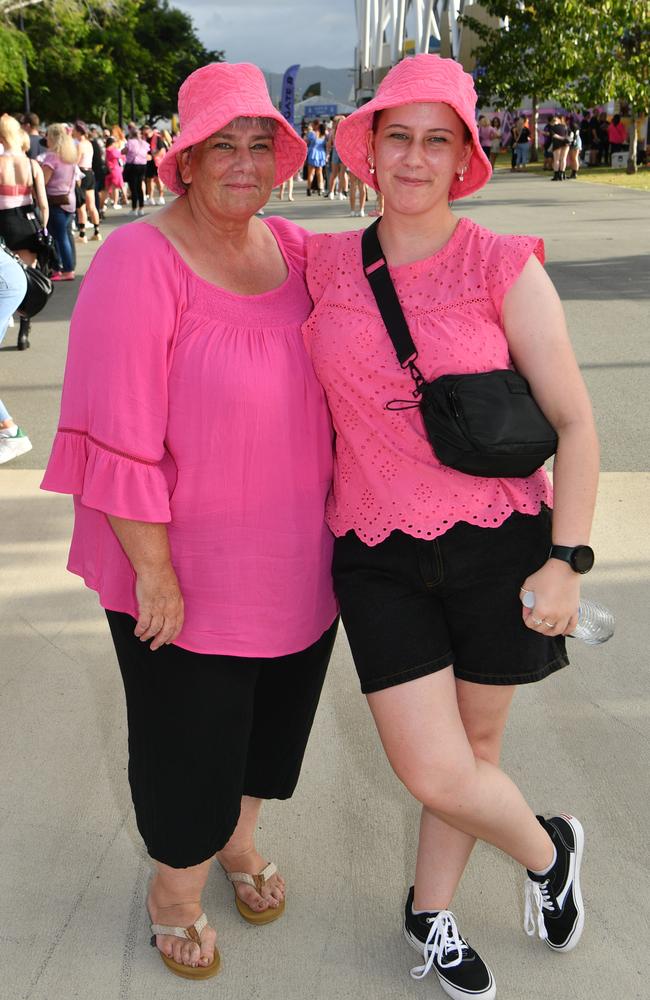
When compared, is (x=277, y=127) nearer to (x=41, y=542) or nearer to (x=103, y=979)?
(x=103, y=979)

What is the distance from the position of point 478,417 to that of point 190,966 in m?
1.41

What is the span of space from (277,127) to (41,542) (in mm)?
2994

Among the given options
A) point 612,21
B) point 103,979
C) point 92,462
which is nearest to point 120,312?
point 92,462

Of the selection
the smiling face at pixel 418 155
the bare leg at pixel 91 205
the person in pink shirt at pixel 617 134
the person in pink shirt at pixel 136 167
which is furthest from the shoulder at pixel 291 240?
the person in pink shirt at pixel 617 134

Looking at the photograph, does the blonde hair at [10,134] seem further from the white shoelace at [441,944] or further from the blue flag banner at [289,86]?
the blue flag banner at [289,86]

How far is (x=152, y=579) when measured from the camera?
7.49 feet

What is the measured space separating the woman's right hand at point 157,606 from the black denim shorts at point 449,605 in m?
0.37

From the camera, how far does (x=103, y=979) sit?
8.13ft

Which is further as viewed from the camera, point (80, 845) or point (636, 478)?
point (636, 478)

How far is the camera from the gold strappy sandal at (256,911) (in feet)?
8.75

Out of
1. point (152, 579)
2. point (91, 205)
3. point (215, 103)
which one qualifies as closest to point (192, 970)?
point (152, 579)

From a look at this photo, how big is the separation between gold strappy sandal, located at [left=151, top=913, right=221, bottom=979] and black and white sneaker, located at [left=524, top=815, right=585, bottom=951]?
74 cm

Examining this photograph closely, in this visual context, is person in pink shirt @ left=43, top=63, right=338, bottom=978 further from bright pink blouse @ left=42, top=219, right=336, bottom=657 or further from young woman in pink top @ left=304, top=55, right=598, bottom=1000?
young woman in pink top @ left=304, top=55, right=598, bottom=1000

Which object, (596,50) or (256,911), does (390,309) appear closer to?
(256,911)
